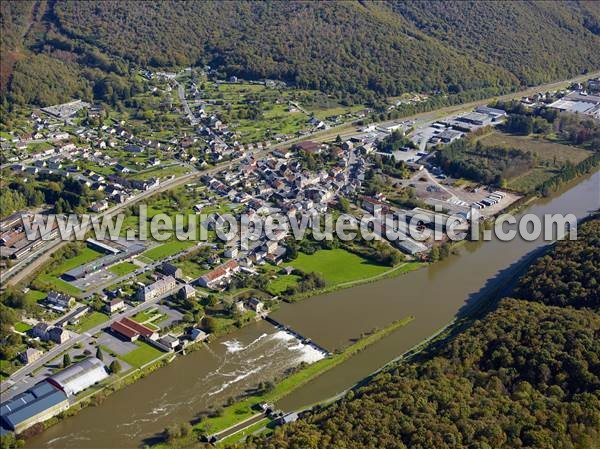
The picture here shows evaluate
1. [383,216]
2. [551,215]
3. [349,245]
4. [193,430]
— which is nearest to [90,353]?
[193,430]

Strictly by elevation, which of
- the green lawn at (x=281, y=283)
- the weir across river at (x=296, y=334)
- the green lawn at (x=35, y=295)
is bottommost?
the weir across river at (x=296, y=334)

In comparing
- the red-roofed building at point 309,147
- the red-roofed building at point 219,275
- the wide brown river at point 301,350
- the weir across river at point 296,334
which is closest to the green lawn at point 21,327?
the wide brown river at point 301,350

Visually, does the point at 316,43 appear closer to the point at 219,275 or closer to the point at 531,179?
the point at 531,179

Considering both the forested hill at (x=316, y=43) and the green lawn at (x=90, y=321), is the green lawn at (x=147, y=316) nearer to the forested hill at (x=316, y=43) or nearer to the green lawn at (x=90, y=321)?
the green lawn at (x=90, y=321)

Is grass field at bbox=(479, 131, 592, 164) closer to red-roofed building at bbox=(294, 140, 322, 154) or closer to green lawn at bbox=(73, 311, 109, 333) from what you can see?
red-roofed building at bbox=(294, 140, 322, 154)

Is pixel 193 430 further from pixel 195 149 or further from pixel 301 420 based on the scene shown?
pixel 195 149

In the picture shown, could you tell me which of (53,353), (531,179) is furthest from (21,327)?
(531,179)

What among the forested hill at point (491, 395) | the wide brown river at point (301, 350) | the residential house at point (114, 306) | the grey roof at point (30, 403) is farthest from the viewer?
the residential house at point (114, 306)
